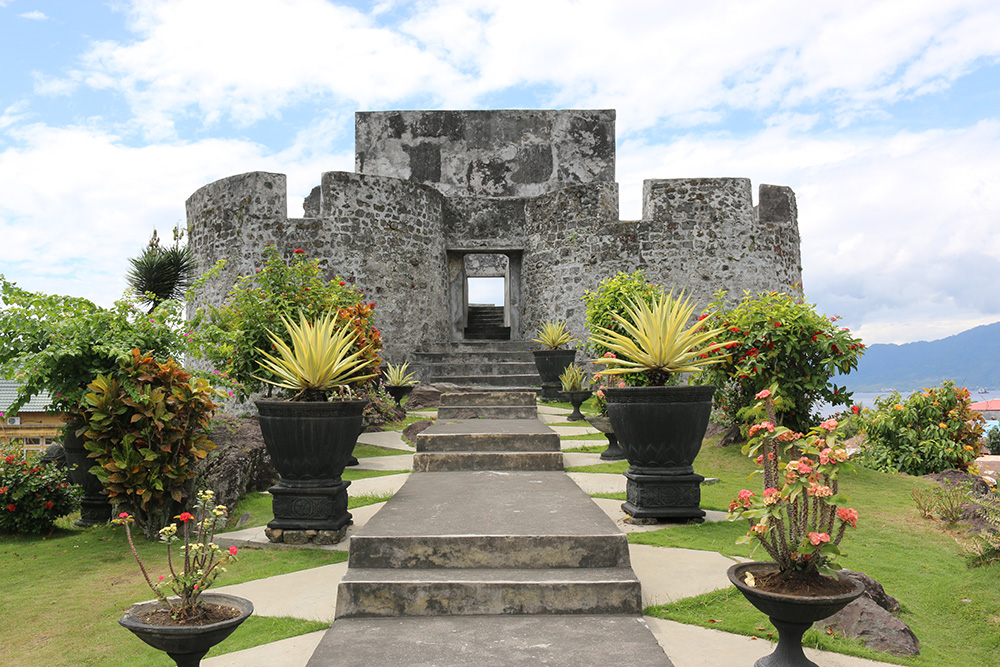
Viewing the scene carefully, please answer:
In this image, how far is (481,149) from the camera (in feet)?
49.9

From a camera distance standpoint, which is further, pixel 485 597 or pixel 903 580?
pixel 903 580

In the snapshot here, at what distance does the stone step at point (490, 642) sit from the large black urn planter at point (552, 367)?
7.07 meters

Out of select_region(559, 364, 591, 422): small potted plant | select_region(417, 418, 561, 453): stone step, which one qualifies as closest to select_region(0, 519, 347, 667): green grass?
select_region(417, 418, 561, 453): stone step

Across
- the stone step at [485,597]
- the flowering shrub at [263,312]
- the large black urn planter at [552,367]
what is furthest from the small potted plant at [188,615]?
the large black urn planter at [552,367]

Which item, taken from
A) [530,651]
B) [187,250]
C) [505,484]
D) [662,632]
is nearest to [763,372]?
[505,484]

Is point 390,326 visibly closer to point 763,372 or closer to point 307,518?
point 763,372

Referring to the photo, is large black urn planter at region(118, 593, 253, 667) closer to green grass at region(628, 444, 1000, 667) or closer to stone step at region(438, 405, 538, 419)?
green grass at region(628, 444, 1000, 667)

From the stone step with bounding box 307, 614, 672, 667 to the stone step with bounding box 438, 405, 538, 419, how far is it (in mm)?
4844

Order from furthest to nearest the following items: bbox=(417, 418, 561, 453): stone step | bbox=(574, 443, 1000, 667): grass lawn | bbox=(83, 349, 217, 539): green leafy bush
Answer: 1. bbox=(417, 418, 561, 453): stone step
2. bbox=(83, 349, 217, 539): green leafy bush
3. bbox=(574, 443, 1000, 667): grass lawn

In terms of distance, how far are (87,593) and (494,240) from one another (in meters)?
10.6

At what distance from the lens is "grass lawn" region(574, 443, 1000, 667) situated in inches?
111

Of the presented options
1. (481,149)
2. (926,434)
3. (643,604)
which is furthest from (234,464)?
(481,149)

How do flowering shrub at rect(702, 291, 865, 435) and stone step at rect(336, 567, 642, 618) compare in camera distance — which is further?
flowering shrub at rect(702, 291, 865, 435)

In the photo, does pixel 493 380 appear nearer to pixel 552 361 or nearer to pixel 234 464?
pixel 552 361
